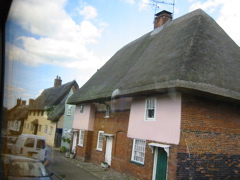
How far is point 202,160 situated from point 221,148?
1079mm

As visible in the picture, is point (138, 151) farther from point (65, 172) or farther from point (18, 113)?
point (18, 113)

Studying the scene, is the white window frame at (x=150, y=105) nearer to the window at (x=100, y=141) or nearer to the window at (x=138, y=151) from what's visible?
the window at (x=138, y=151)

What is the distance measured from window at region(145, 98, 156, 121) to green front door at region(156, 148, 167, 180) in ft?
4.37

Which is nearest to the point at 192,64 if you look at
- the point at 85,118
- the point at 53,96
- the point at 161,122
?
the point at 161,122

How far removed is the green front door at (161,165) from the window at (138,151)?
966mm

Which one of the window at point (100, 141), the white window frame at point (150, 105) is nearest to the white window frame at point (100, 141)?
the window at point (100, 141)

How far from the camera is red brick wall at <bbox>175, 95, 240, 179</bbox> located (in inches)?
307

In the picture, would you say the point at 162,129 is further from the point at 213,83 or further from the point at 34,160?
the point at 34,160

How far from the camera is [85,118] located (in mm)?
15961

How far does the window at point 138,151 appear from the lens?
9.83 metres

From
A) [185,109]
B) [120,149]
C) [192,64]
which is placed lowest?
[120,149]

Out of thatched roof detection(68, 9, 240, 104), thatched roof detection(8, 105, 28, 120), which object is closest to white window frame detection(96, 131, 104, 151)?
thatched roof detection(68, 9, 240, 104)

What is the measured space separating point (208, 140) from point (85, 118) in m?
9.49

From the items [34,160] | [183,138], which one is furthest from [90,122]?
[34,160]
